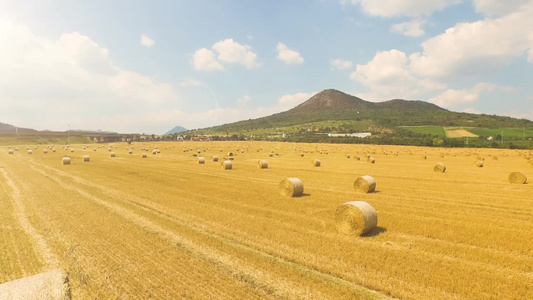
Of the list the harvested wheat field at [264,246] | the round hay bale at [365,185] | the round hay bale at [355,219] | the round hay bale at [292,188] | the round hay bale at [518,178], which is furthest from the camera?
the round hay bale at [518,178]

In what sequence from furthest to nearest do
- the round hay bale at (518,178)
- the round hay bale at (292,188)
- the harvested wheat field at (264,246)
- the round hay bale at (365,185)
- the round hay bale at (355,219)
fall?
the round hay bale at (518,178) → the round hay bale at (365,185) → the round hay bale at (292,188) → the round hay bale at (355,219) → the harvested wheat field at (264,246)

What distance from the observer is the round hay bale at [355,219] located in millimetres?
11672

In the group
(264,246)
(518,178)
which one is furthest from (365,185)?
(518,178)

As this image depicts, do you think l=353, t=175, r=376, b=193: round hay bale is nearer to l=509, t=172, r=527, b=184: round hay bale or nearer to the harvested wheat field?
the harvested wheat field

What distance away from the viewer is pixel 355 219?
38.9 feet

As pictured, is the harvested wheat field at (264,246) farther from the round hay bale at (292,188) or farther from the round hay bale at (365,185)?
the round hay bale at (365,185)

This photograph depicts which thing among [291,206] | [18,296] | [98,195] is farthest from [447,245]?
[98,195]

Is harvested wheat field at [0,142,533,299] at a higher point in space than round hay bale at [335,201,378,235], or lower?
lower

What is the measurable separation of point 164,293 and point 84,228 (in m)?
7.07

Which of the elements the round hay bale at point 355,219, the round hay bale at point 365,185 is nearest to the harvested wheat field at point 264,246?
the round hay bale at point 355,219

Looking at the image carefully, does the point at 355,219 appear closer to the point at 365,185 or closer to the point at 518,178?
the point at 365,185

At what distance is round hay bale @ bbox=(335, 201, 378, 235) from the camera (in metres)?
11.7

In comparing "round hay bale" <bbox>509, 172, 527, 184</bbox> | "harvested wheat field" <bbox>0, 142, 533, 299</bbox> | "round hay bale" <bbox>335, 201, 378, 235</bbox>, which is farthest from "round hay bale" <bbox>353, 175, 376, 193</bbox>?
"round hay bale" <bbox>509, 172, 527, 184</bbox>

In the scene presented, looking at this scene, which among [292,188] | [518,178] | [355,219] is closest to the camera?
[355,219]
